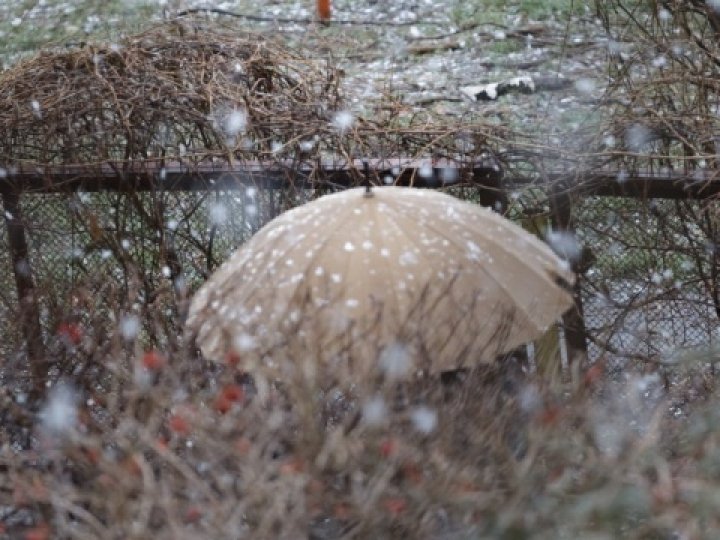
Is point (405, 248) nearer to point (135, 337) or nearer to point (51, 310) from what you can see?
point (135, 337)

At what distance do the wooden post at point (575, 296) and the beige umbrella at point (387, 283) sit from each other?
3.54 ft

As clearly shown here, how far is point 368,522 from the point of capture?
2352 millimetres

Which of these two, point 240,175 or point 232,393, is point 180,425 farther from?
point 240,175

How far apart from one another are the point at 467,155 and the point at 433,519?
2.71 meters

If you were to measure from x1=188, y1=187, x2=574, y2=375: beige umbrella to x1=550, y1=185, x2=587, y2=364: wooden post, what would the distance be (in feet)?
3.54

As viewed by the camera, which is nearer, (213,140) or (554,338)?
(554,338)

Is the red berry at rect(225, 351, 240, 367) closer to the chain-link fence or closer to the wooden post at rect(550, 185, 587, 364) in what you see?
the wooden post at rect(550, 185, 587, 364)

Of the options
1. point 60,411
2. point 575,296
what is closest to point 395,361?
point 60,411

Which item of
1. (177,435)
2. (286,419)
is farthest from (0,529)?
(286,419)

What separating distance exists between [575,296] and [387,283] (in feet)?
5.55

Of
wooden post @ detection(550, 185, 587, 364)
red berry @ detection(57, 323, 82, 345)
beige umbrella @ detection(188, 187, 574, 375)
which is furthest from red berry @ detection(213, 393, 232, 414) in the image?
wooden post @ detection(550, 185, 587, 364)

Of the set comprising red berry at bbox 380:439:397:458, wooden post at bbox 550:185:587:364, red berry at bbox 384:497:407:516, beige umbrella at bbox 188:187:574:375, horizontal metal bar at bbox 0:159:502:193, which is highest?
red berry at bbox 380:439:397:458

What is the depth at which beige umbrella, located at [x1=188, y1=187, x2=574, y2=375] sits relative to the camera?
3.07 meters

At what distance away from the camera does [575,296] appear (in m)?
5.00
